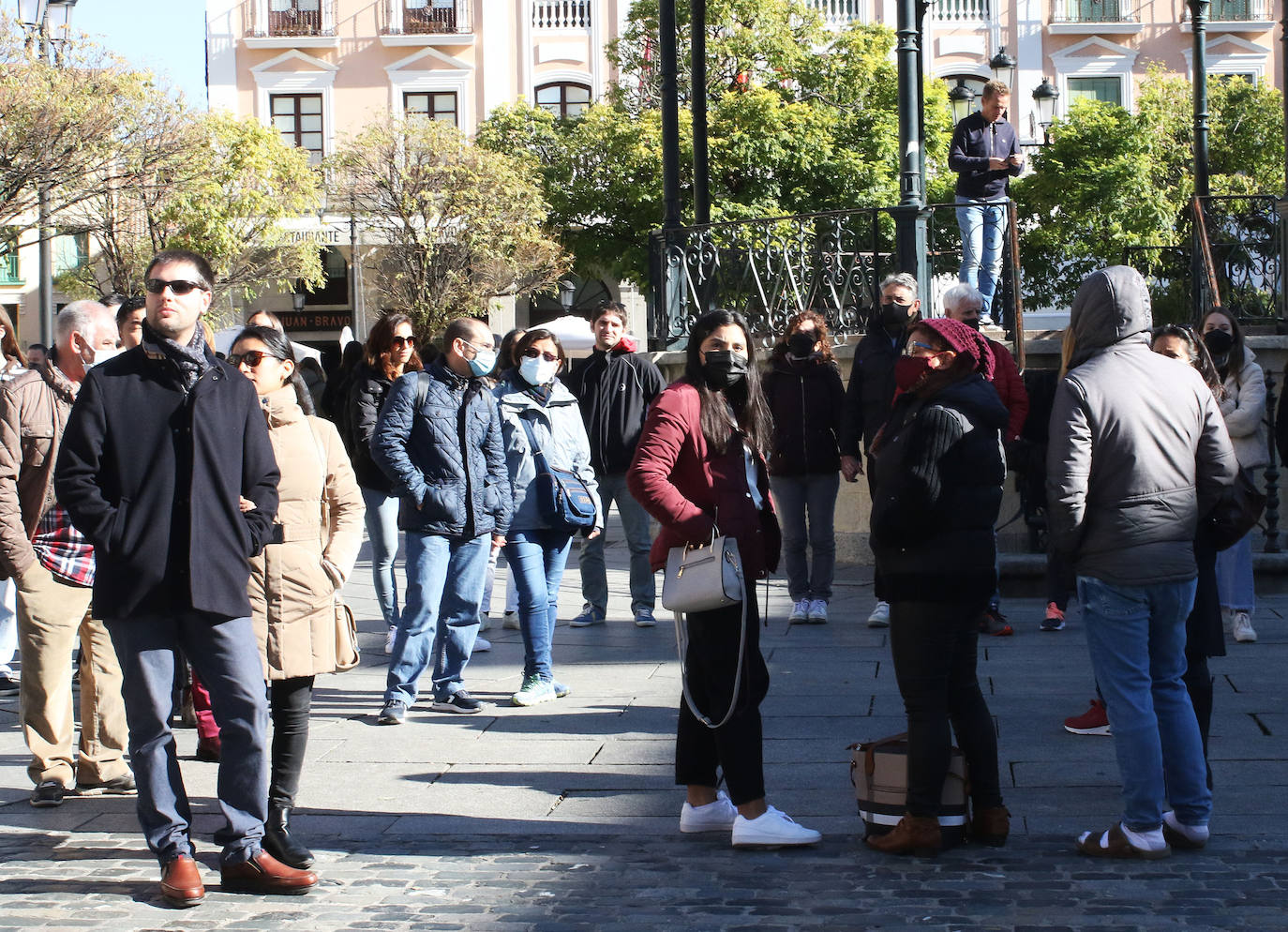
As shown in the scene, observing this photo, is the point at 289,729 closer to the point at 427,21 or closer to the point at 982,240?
the point at 982,240

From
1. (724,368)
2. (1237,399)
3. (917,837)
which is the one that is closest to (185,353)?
(724,368)

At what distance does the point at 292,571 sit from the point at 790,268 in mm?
7580

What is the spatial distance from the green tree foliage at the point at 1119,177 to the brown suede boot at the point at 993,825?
75.0 feet

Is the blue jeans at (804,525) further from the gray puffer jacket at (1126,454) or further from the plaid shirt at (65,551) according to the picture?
the plaid shirt at (65,551)

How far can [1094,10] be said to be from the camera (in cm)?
4031

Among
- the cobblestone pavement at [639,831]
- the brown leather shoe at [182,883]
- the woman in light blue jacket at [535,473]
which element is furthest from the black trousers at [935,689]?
the woman in light blue jacket at [535,473]

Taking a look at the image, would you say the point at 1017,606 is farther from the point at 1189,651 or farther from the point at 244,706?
the point at 244,706

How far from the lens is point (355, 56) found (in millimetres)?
41031

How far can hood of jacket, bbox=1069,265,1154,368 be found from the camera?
186 inches

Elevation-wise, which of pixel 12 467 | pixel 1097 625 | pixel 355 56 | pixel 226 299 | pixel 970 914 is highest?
pixel 355 56

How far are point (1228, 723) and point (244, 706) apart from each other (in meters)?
4.02

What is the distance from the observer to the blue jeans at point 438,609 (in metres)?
6.78

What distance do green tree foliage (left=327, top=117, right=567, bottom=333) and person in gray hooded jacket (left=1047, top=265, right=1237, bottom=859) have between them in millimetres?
29868

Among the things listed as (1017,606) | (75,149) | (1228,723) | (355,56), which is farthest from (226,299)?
(1228,723)
